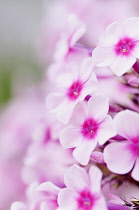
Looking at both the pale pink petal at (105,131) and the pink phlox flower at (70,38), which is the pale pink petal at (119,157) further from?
the pink phlox flower at (70,38)

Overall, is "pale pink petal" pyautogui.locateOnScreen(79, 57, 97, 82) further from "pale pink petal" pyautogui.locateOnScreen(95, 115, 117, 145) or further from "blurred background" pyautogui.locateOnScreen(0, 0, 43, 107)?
"blurred background" pyautogui.locateOnScreen(0, 0, 43, 107)

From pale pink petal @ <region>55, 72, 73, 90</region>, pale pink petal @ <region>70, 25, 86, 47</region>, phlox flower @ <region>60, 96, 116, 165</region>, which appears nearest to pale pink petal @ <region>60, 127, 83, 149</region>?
phlox flower @ <region>60, 96, 116, 165</region>

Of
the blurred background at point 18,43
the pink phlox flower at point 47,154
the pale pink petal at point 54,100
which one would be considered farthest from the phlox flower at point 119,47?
the blurred background at point 18,43

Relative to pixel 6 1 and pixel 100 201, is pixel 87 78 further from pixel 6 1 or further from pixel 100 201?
pixel 6 1

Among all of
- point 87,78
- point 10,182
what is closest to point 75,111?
point 87,78

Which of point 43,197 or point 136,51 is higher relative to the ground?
point 136,51

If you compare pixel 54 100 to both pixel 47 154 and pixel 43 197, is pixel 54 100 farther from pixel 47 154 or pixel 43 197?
pixel 47 154

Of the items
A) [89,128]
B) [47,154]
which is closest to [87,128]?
[89,128]
